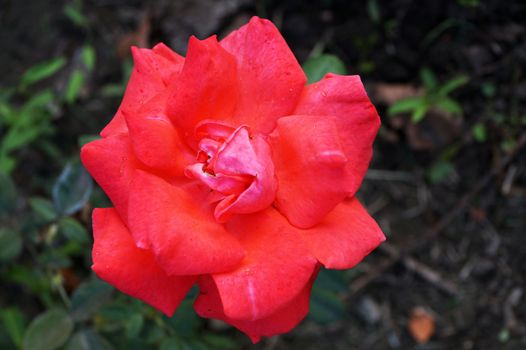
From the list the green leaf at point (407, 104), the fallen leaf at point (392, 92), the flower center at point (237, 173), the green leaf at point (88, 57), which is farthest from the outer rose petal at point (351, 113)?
the green leaf at point (88, 57)

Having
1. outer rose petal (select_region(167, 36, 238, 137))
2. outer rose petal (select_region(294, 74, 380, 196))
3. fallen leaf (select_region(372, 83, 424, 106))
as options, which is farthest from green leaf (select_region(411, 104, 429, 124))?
outer rose petal (select_region(167, 36, 238, 137))

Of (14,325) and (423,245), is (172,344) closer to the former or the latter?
(14,325)

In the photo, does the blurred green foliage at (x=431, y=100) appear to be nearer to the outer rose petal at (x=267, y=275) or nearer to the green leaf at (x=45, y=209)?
the outer rose petal at (x=267, y=275)

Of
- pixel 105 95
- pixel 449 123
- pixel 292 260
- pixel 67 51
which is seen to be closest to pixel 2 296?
pixel 105 95

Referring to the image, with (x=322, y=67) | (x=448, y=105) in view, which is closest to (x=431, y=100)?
(x=448, y=105)

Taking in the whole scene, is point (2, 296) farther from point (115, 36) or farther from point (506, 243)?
point (506, 243)

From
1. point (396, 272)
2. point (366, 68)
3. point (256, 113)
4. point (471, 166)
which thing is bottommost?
point (396, 272)

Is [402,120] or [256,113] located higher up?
[256,113]
